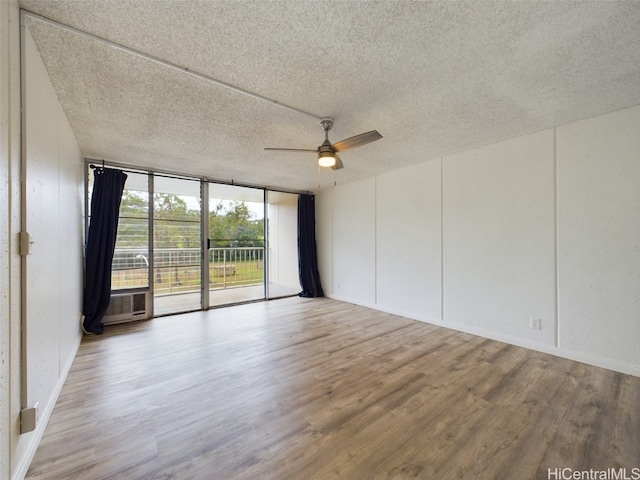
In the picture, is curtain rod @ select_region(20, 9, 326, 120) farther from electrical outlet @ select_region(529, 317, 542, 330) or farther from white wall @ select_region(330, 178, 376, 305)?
electrical outlet @ select_region(529, 317, 542, 330)

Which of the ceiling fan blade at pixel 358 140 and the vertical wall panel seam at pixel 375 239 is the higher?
the ceiling fan blade at pixel 358 140

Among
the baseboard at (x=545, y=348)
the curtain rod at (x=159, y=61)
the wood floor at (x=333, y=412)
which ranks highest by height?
the curtain rod at (x=159, y=61)

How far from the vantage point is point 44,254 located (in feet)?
6.12

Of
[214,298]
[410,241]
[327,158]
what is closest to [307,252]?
[214,298]

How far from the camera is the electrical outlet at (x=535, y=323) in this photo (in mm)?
3020

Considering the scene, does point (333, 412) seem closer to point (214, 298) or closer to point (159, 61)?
point (159, 61)

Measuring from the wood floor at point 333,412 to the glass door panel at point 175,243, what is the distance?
1.79 metres

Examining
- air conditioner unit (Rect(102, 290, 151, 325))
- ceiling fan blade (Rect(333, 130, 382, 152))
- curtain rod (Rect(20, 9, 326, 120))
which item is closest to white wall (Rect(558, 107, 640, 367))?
ceiling fan blade (Rect(333, 130, 382, 152))

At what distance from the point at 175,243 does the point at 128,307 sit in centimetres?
126

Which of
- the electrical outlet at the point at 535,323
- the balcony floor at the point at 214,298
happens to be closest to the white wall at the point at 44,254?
the balcony floor at the point at 214,298

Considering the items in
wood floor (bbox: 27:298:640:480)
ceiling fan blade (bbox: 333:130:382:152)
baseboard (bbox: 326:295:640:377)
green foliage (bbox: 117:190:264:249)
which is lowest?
wood floor (bbox: 27:298:640:480)

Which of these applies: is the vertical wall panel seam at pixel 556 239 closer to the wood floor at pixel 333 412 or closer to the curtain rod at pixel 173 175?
the wood floor at pixel 333 412

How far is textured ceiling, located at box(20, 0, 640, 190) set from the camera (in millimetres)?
1465

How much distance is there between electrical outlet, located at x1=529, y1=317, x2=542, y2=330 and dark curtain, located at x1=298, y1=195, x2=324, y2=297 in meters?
3.79
